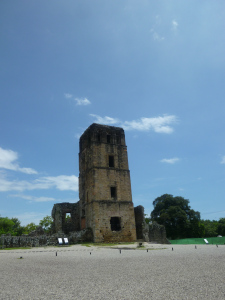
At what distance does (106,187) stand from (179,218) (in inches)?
833

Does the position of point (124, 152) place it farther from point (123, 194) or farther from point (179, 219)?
point (179, 219)

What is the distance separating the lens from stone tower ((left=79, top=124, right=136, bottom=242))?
22.7 metres

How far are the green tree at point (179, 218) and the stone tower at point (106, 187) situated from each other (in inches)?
705

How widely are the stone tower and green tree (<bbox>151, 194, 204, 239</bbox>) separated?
705 inches

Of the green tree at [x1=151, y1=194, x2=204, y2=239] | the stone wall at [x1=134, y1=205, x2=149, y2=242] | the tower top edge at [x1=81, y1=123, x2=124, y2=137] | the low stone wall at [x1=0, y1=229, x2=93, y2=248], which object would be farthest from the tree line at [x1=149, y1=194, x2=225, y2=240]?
the low stone wall at [x1=0, y1=229, x2=93, y2=248]

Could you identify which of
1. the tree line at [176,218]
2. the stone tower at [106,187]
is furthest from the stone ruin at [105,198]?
the tree line at [176,218]

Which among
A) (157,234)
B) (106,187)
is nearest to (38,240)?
(106,187)

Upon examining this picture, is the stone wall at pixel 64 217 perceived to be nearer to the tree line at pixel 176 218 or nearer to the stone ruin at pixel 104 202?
the stone ruin at pixel 104 202

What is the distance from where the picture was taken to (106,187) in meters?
24.0

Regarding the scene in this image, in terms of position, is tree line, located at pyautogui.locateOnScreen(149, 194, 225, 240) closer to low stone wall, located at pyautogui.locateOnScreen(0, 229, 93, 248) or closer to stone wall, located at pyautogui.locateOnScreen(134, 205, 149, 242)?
stone wall, located at pyautogui.locateOnScreen(134, 205, 149, 242)

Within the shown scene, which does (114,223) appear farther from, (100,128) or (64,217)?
(100,128)

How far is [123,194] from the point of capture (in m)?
24.8

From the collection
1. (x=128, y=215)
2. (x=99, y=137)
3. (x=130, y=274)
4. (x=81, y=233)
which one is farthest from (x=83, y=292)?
(x=99, y=137)

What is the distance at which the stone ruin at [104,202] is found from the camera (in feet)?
73.6
